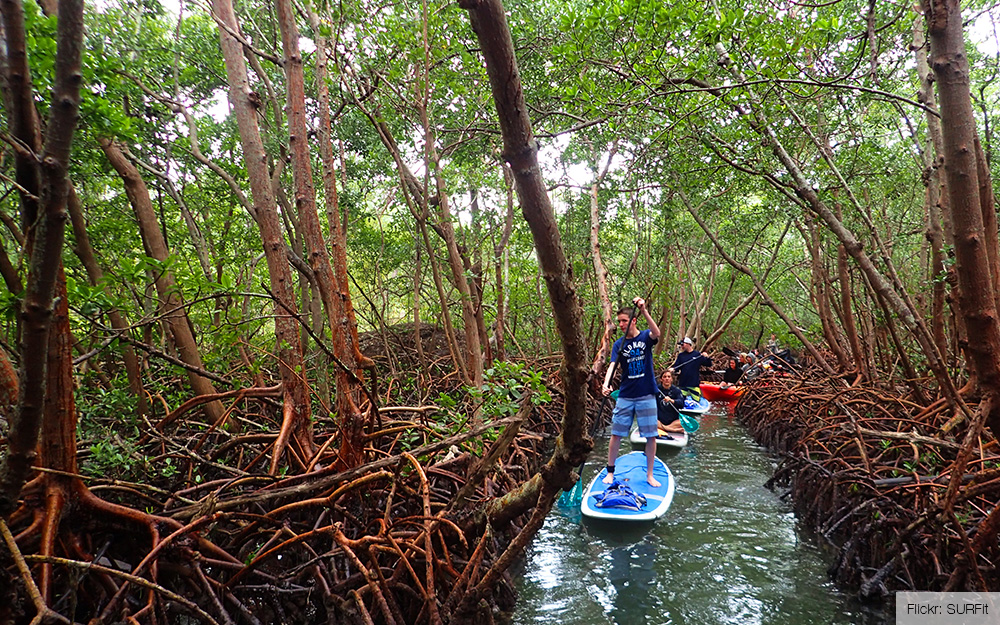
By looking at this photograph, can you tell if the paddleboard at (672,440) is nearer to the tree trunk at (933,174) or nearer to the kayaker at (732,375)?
the tree trunk at (933,174)

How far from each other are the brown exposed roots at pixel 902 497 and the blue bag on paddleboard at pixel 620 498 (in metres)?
1.67

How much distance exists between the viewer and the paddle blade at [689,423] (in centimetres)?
1002

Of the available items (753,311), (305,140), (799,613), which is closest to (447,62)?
(305,140)

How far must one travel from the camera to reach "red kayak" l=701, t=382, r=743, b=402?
42.4 ft

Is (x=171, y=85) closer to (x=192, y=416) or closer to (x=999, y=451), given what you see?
Result: (x=192, y=416)

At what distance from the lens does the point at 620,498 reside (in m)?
5.60

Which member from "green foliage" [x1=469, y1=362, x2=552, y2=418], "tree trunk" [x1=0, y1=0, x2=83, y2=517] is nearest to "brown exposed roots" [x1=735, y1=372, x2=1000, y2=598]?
"green foliage" [x1=469, y1=362, x2=552, y2=418]

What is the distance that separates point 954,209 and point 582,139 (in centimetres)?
970

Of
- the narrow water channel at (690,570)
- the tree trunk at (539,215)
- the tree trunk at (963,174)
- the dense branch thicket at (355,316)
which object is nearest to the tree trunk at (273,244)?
the dense branch thicket at (355,316)

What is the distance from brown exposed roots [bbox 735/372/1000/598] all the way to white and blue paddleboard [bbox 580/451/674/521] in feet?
4.48

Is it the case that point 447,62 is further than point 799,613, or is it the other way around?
point 447,62

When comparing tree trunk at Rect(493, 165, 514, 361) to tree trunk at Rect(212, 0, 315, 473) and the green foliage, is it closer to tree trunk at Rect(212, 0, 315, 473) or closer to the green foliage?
tree trunk at Rect(212, 0, 315, 473)

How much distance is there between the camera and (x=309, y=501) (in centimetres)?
304

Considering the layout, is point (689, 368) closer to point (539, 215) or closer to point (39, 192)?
point (539, 215)
